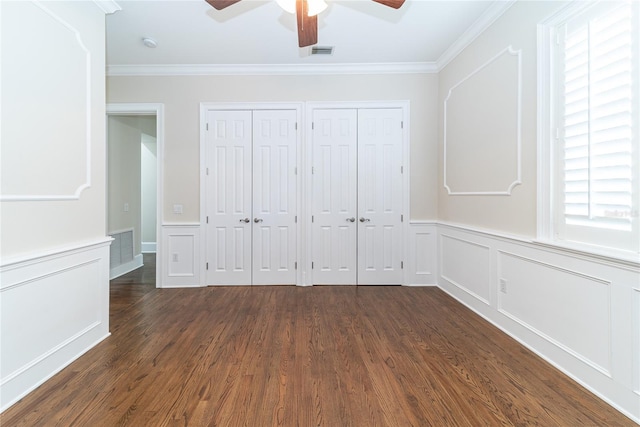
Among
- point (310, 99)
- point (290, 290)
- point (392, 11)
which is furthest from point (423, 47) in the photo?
point (290, 290)

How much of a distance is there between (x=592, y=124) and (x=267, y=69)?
11.2ft

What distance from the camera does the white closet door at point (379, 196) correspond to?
3.87 m

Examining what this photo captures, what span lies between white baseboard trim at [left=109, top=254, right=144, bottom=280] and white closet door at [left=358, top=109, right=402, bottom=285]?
3642 mm

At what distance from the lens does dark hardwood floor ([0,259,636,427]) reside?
5.13 feet

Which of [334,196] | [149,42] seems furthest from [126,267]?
[334,196]

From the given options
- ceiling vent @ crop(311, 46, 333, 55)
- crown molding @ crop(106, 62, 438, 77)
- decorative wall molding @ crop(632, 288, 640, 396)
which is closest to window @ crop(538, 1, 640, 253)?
decorative wall molding @ crop(632, 288, 640, 396)

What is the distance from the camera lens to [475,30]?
2912 mm

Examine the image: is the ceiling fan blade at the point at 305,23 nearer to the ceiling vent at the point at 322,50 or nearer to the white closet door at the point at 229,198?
the ceiling vent at the point at 322,50

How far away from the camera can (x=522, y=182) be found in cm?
235

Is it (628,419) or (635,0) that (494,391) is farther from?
(635,0)

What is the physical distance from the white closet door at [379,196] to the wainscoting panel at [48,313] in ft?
9.38

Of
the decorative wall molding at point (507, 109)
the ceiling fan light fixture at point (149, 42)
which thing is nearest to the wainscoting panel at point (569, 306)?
the decorative wall molding at point (507, 109)

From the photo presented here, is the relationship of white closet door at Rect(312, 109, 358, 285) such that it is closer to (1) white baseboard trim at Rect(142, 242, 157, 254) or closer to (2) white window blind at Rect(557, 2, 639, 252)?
(2) white window blind at Rect(557, 2, 639, 252)

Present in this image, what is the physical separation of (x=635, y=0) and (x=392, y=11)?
5.52ft
